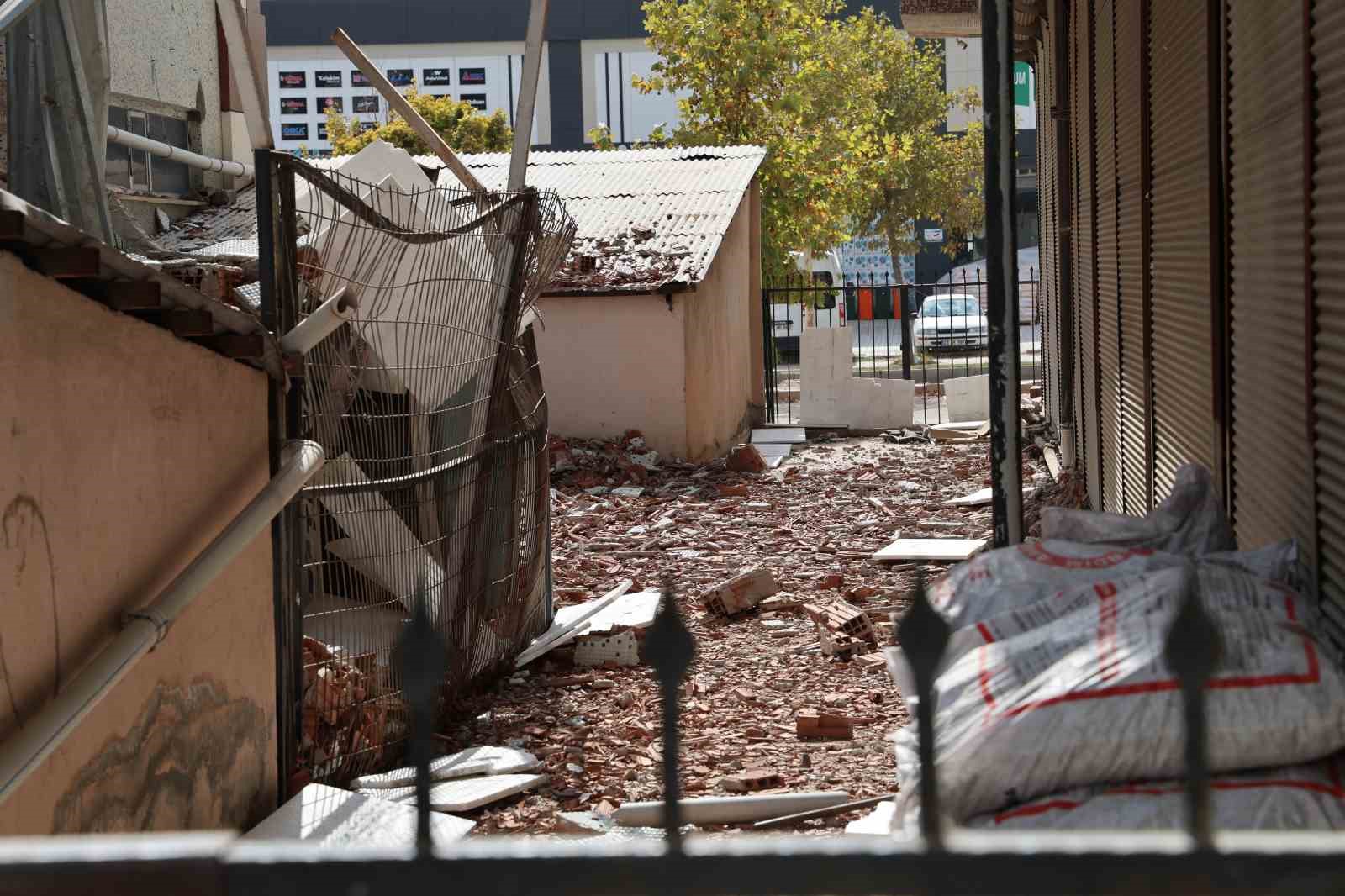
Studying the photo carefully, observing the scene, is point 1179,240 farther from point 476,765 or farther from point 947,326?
point 947,326

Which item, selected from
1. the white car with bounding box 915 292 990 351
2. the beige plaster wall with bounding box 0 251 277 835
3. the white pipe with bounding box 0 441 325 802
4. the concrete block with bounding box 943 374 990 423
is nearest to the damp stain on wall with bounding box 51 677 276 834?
the beige plaster wall with bounding box 0 251 277 835

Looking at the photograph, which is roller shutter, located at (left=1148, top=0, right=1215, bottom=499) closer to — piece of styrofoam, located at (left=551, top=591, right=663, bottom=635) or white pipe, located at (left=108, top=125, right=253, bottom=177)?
piece of styrofoam, located at (left=551, top=591, right=663, bottom=635)

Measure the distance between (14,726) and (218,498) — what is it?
1399mm

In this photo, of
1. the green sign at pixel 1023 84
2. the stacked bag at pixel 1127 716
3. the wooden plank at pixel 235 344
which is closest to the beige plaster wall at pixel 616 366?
the green sign at pixel 1023 84

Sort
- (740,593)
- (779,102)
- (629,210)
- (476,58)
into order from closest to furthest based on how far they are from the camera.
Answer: (740,593)
(629,210)
(779,102)
(476,58)

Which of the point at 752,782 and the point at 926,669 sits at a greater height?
the point at 926,669

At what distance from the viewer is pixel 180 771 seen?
4.82 metres

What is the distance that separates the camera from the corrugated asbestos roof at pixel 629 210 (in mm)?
15734

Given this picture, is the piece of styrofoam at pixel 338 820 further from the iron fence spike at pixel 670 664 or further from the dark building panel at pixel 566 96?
the dark building panel at pixel 566 96

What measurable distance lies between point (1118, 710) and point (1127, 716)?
0.8 inches

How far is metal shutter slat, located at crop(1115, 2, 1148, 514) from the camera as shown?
7344mm

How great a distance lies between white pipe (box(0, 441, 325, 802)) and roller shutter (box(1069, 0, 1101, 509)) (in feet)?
21.7

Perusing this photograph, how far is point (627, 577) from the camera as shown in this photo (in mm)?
10969

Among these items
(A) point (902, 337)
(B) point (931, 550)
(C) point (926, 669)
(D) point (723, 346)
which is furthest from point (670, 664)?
(A) point (902, 337)
